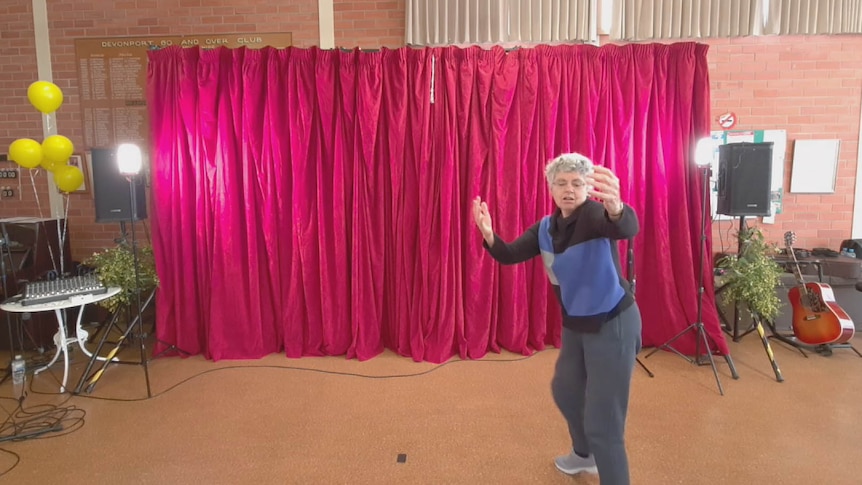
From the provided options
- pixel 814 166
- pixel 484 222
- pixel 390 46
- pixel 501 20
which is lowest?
pixel 484 222

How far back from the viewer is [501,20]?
418cm

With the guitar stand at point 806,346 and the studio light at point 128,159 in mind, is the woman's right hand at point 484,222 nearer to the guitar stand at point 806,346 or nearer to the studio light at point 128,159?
the studio light at point 128,159

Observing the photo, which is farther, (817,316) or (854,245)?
(854,245)

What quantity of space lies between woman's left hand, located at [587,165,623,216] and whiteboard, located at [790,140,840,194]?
12.5 feet

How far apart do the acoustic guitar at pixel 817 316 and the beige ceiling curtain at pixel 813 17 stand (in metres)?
1.93

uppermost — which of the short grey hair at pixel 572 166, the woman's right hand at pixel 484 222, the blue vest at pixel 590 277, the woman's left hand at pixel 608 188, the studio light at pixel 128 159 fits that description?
the studio light at pixel 128 159

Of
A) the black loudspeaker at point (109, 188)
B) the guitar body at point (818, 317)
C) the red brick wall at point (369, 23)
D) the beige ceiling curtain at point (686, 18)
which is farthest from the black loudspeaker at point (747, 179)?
the black loudspeaker at point (109, 188)

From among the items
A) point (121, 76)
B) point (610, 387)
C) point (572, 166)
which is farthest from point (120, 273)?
point (610, 387)

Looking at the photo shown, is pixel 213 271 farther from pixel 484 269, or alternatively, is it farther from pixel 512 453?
pixel 512 453

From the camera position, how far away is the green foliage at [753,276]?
3.53 m

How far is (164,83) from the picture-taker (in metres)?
3.70

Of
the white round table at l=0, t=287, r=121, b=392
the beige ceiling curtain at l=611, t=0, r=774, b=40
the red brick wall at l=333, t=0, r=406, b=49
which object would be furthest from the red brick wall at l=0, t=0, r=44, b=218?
the beige ceiling curtain at l=611, t=0, r=774, b=40

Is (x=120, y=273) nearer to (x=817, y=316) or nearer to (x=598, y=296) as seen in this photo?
(x=598, y=296)

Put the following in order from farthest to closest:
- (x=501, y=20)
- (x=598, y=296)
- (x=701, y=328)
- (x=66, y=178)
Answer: (x=501, y=20) → (x=66, y=178) → (x=701, y=328) → (x=598, y=296)
